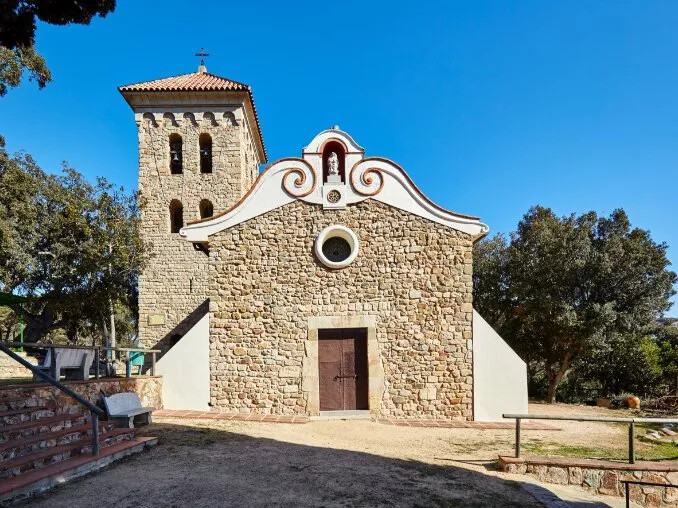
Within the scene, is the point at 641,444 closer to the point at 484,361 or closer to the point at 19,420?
the point at 484,361

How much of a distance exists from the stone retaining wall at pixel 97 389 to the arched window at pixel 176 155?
9644mm

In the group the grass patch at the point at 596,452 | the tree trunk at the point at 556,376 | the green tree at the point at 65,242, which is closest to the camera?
the grass patch at the point at 596,452

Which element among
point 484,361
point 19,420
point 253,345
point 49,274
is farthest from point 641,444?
point 49,274

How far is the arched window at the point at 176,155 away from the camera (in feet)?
59.9

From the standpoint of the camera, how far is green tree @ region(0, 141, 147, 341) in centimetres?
1470

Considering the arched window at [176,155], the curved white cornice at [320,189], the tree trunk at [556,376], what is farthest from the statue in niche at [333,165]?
the tree trunk at [556,376]

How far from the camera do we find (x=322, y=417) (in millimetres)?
11203

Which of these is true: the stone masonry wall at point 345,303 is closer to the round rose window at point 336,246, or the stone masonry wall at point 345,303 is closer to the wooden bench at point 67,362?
the round rose window at point 336,246

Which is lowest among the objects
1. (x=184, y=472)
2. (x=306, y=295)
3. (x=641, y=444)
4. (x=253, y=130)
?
(x=641, y=444)

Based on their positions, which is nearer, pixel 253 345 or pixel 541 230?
pixel 253 345

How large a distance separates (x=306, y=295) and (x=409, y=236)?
3040 millimetres

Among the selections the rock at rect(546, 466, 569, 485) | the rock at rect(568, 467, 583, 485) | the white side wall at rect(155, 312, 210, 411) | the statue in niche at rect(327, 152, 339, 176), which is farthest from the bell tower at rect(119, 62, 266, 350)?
the rock at rect(568, 467, 583, 485)

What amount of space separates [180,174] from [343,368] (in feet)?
34.6

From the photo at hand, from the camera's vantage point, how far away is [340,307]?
11.7 m
